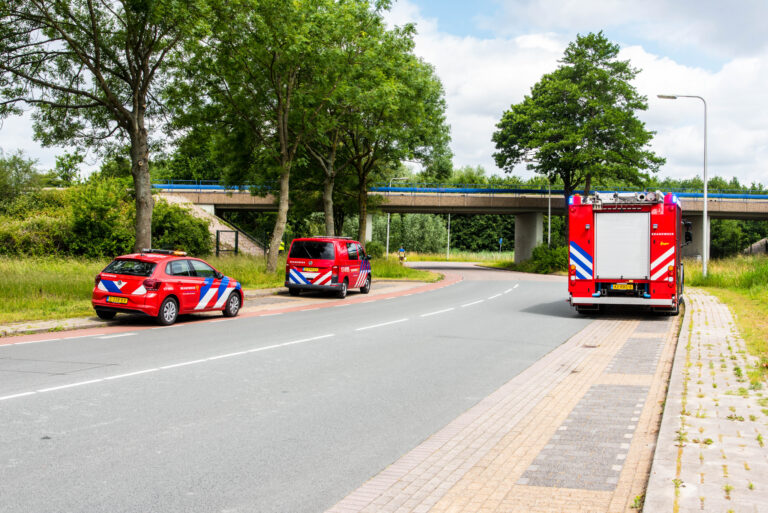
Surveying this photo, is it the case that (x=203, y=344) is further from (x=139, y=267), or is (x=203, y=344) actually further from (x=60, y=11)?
(x=60, y=11)

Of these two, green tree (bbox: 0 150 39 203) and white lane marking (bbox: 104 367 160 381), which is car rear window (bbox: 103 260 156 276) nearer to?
white lane marking (bbox: 104 367 160 381)

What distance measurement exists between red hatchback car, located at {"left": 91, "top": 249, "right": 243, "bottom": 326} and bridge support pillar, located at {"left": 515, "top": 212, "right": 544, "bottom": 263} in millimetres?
43958

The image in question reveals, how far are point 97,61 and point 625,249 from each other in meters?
14.3

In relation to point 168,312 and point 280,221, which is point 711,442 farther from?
point 280,221

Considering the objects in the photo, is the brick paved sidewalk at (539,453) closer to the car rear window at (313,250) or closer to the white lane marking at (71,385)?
the white lane marking at (71,385)

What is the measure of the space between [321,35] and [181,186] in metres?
39.1

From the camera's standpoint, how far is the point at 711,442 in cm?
535

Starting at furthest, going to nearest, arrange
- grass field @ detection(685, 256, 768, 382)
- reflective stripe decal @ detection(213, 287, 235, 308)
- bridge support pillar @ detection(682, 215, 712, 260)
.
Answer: bridge support pillar @ detection(682, 215, 712, 260) < reflective stripe decal @ detection(213, 287, 235, 308) < grass field @ detection(685, 256, 768, 382)

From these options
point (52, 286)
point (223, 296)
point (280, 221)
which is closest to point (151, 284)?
point (223, 296)

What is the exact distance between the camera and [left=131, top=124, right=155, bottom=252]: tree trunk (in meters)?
19.3

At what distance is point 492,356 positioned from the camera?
34.6ft

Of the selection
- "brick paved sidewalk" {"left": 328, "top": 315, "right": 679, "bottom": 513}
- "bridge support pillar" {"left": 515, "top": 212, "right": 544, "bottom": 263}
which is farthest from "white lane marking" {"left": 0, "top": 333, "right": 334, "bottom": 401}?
"bridge support pillar" {"left": 515, "top": 212, "right": 544, "bottom": 263}

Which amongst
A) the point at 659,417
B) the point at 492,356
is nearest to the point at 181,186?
the point at 492,356

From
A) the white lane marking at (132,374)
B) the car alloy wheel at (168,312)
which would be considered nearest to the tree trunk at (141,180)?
the car alloy wheel at (168,312)
